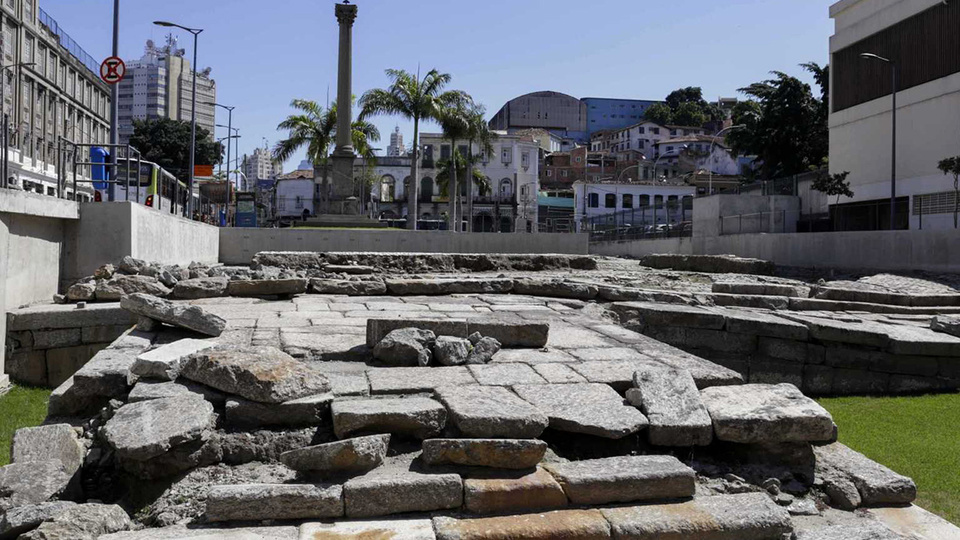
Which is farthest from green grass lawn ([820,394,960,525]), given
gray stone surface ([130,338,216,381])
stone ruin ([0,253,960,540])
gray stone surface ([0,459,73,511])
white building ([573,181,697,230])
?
white building ([573,181,697,230])

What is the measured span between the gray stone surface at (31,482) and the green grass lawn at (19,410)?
3038 millimetres

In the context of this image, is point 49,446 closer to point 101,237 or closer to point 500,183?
point 101,237

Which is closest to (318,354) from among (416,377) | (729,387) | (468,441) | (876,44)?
(416,377)

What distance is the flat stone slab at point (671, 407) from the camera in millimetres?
4367

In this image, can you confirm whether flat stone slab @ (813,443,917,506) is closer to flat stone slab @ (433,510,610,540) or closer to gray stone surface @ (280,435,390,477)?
flat stone slab @ (433,510,610,540)

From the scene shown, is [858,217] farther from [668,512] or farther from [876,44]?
[668,512]

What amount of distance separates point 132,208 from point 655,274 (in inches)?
456

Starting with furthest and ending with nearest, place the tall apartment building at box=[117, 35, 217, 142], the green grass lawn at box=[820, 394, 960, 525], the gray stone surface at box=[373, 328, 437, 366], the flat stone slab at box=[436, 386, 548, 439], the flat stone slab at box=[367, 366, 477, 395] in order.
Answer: the tall apartment building at box=[117, 35, 217, 142] < the gray stone surface at box=[373, 328, 437, 366] < the green grass lawn at box=[820, 394, 960, 525] < the flat stone slab at box=[367, 366, 477, 395] < the flat stone slab at box=[436, 386, 548, 439]

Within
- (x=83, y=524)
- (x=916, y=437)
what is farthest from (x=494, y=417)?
(x=916, y=437)

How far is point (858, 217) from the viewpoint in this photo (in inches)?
1337

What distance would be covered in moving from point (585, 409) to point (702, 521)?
1.04 meters

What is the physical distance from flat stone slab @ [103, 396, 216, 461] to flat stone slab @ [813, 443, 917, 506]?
135 inches

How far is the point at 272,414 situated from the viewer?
4352mm

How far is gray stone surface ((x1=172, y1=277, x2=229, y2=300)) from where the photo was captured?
1022 centimetres
